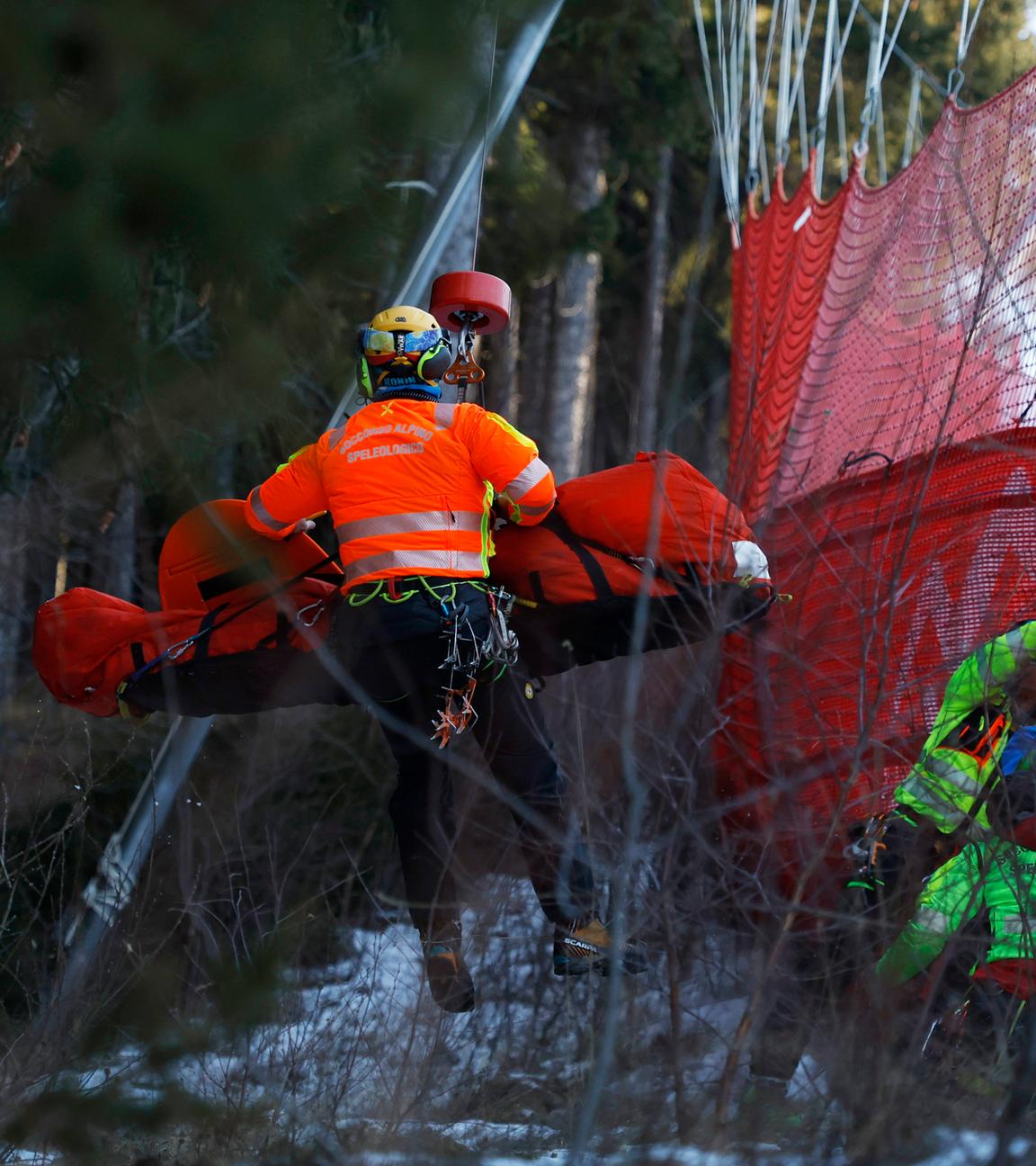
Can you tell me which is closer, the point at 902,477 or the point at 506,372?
the point at 902,477

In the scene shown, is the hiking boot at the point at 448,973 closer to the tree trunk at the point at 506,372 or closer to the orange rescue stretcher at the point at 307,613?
the orange rescue stretcher at the point at 307,613

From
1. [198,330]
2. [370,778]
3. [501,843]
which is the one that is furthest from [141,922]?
[198,330]

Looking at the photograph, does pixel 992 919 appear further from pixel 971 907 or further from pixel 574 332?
pixel 574 332

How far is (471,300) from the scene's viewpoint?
437 cm

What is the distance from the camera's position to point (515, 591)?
14.8 feet

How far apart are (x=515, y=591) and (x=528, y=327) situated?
36.9ft

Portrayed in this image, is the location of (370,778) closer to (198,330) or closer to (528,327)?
(198,330)

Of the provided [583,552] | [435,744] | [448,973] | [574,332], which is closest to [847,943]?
[448,973]

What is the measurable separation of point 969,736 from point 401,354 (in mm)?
1976

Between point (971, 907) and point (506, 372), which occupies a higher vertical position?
point (971, 907)

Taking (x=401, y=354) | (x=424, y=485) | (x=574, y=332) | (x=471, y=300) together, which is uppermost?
(x=471, y=300)

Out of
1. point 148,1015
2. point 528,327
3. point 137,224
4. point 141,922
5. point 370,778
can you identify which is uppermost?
point 137,224

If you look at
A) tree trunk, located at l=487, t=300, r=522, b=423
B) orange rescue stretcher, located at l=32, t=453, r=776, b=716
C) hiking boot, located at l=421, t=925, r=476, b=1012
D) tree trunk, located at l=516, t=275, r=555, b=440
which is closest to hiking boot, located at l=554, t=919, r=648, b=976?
hiking boot, located at l=421, t=925, r=476, b=1012

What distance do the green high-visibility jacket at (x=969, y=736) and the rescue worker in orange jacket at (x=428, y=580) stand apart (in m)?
1.02
